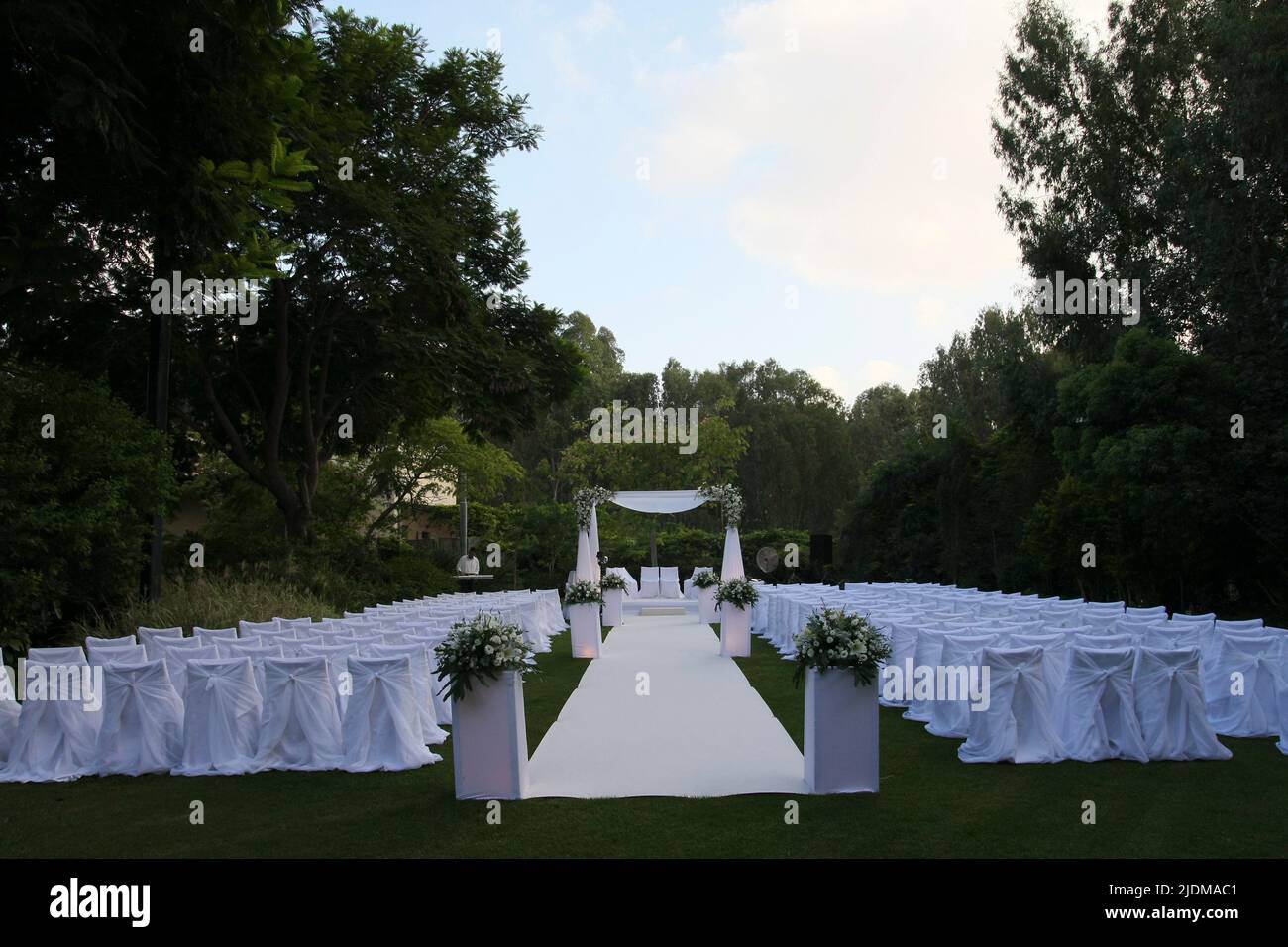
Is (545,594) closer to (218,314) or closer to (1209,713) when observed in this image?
(218,314)

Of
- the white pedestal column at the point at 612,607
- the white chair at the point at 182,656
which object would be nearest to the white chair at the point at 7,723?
the white chair at the point at 182,656

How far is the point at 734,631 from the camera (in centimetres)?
1464

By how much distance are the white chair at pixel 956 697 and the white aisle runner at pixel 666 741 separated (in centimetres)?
134

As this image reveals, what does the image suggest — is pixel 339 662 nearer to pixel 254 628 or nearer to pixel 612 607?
pixel 254 628

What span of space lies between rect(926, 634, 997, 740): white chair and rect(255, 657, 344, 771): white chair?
16.0ft

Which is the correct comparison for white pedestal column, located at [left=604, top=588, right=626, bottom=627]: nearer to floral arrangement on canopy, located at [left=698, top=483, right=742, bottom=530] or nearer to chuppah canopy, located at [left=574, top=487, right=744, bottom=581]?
chuppah canopy, located at [left=574, top=487, right=744, bottom=581]

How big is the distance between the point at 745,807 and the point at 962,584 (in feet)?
61.6

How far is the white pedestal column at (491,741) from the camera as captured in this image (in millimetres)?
6195

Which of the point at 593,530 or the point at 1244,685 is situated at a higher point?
the point at 593,530

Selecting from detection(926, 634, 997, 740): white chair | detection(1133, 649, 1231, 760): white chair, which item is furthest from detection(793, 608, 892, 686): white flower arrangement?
detection(1133, 649, 1231, 760): white chair

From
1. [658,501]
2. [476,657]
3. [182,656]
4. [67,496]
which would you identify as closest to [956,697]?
[476,657]

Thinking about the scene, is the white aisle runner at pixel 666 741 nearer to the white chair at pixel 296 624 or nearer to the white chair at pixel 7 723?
the white chair at pixel 296 624

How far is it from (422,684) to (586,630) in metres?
6.26
